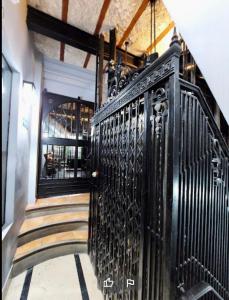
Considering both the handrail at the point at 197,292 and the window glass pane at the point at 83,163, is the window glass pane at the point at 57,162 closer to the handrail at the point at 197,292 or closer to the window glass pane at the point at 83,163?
the window glass pane at the point at 83,163

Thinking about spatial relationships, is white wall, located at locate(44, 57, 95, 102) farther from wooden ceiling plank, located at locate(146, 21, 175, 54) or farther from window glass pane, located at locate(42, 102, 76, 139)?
wooden ceiling plank, located at locate(146, 21, 175, 54)

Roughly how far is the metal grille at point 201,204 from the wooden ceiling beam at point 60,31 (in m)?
2.29

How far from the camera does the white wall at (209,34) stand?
3.30 ft

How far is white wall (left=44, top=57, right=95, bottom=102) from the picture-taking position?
3783mm

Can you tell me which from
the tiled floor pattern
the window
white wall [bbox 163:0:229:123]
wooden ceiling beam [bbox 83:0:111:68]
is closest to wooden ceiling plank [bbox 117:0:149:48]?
wooden ceiling beam [bbox 83:0:111:68]

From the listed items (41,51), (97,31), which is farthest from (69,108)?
(97,31)

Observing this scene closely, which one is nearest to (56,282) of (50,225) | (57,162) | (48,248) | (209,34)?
(48,248)

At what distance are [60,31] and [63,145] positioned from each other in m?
2.34

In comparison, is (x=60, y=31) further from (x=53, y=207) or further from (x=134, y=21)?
(x=53, y=207)

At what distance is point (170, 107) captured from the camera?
0.91 m

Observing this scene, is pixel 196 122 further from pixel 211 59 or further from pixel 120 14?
pixel 120 14

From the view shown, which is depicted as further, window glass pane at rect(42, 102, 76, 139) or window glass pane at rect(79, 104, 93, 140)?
window glass pane at rect(79, 104, 93, 140)

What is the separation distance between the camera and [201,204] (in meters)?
1.08

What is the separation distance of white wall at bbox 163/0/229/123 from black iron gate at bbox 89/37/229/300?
0.82ft
